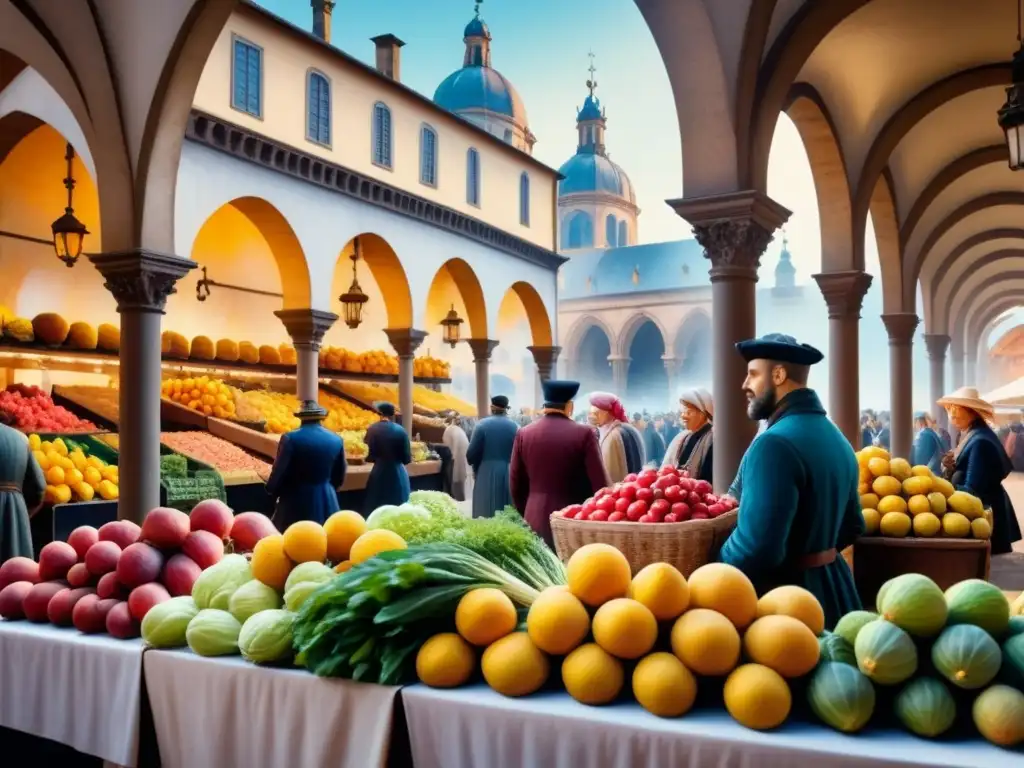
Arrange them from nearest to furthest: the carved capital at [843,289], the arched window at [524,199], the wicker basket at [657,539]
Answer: the wicker basket at [657,539]
the carved capital at [843,289]
the arched window at [524,199]

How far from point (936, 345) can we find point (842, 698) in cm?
1974

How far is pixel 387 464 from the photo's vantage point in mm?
9312

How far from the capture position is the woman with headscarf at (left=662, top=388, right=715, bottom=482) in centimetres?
667

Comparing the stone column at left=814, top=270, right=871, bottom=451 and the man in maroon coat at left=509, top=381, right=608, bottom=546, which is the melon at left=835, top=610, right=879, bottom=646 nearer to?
the man in maroon coat at left=509, top=381, right=608, bottom=546

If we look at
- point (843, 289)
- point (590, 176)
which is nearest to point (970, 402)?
point (843, 289)

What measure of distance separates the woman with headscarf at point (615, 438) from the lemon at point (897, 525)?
2382 millimetres

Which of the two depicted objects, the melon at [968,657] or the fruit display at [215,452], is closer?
the melon at [968,657]

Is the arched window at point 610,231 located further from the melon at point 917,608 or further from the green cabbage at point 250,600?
the melon at point 917,608

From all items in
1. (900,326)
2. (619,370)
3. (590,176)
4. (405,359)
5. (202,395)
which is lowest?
(202,395)

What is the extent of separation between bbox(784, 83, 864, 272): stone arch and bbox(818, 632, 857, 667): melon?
690 cm

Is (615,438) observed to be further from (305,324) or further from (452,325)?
(452,325)

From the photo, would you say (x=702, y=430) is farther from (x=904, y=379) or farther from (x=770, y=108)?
(x=904, y=379)

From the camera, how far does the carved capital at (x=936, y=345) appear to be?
19422mm

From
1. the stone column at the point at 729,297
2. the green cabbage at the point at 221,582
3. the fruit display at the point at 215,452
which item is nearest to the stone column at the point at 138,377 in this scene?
the fruit display at the point at 215,452
